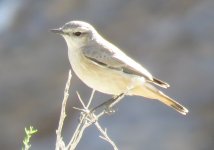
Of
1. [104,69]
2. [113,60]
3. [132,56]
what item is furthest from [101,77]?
[132,56]

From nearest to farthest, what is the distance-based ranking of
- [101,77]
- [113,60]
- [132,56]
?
[101,77]
[113,60]
[132,56]

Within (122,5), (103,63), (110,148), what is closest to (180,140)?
(110,148)

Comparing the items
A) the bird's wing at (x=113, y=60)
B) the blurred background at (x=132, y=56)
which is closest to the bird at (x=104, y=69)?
the bird's wing at (x=113, y=60)

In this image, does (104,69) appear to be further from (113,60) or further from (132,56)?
(132,56)

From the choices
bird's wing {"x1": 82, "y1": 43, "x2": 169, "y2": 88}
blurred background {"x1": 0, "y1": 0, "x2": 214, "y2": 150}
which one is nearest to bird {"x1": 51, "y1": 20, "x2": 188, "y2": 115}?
bird's wing {"x1": 82, "y1": 43, "x2": 169, "y2": 88}

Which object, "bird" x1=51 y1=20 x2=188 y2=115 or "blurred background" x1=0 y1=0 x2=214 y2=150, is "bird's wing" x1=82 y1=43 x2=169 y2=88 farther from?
"blurred background" x1=0 y1=0 x2=214 y2=150

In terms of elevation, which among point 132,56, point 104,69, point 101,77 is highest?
point 132,56
